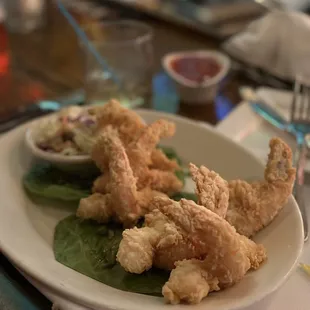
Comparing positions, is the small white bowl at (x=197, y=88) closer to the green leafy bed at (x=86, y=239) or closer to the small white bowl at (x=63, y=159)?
the green leafy bed at (x=86, y=239)

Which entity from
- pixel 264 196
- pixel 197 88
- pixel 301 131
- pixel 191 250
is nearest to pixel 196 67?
pixel 197 88

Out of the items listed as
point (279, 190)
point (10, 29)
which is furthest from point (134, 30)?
point (279, 190)

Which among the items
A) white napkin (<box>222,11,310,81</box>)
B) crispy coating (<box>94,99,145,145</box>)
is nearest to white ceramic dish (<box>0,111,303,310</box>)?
crispy coating (<box>94,99,145,145</box>)

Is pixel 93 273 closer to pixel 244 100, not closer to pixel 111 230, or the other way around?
pixel 111 230

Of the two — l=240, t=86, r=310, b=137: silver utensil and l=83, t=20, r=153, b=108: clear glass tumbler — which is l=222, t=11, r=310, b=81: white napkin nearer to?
l=240, t=86, r=310, b=137: silver utensil

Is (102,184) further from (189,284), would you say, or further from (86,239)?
(189,284)

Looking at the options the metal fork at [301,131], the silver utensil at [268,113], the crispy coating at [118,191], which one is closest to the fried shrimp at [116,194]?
the crispy coating at [118,191]
